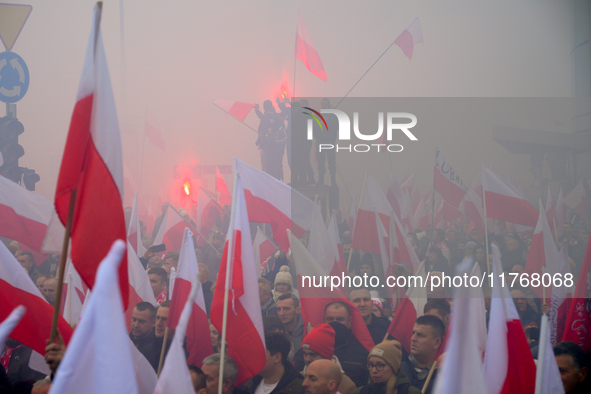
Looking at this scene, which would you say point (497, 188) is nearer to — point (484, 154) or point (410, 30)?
point (410, 30)

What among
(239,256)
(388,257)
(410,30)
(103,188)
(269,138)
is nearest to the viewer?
(103,188)

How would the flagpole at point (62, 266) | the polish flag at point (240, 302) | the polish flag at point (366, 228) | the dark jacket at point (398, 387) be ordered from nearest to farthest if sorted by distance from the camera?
1. the flagpole at point (62, 266)
2. the dark jacket at point (398, 387)
3. the polish flag at point (240, 302)
4. the polish flag at point (366, 228)

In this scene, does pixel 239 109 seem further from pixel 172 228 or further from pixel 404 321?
pixel 404 321

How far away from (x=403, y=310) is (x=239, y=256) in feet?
3.94

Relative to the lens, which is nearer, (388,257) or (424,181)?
(388,257)

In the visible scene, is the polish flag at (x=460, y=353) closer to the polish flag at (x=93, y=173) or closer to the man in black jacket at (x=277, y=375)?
the polish flag at (x=93, y=173)

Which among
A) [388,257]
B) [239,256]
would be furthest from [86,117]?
[388,257]

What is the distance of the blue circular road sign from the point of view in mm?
7230

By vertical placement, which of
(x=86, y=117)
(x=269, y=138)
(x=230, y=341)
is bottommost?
(x=230, y=341)

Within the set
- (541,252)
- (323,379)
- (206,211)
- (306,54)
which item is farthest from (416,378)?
(306,54)

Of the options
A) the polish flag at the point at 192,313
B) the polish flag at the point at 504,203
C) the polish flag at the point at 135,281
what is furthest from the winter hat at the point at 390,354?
the polish flag at the point at 504,203

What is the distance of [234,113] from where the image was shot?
38.6ft

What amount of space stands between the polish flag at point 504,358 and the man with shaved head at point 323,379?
667 mm

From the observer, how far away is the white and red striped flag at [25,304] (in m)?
2.18
